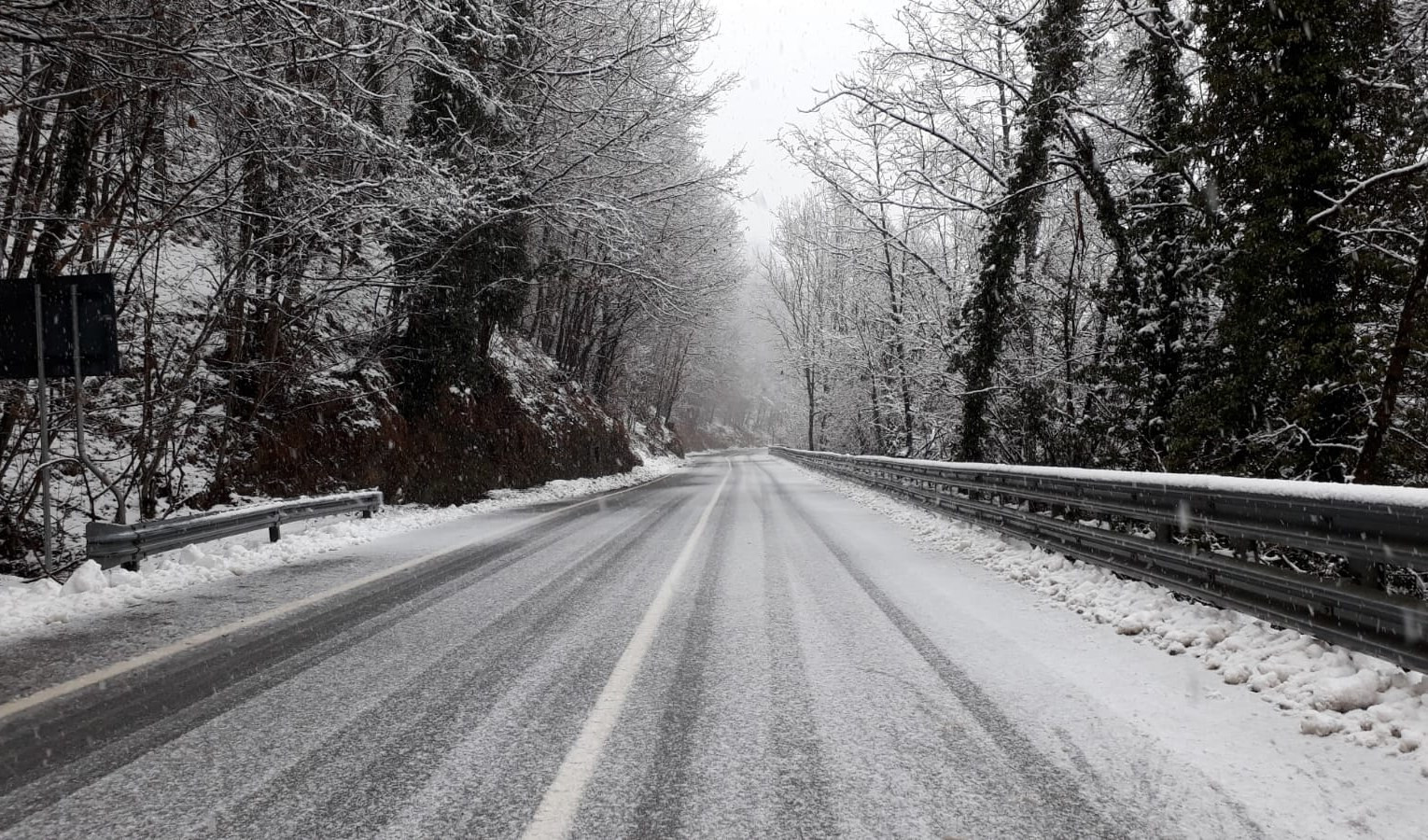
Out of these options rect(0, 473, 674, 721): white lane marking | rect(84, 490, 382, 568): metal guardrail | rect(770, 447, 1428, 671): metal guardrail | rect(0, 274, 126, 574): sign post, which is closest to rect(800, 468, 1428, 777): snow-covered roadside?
rect(770, 447, 1428, 671): metal guardrail

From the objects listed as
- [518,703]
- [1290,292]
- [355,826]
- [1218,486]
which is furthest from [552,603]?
[1290,292]

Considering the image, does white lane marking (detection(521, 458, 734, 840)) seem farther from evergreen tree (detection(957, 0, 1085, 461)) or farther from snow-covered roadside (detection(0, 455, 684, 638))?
evergreen tree (detection(957, 0, 1085, 461))

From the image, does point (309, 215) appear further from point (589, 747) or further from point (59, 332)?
A: point (589, 747)

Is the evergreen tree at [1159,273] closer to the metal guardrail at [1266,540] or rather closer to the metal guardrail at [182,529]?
the metal guardrail at [1266,540]

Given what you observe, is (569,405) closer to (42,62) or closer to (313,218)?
(313,218)

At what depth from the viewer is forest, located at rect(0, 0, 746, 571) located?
6758 mm

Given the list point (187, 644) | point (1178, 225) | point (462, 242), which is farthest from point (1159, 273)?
point (462, 242)

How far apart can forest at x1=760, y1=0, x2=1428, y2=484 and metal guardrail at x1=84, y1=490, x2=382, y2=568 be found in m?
11.1

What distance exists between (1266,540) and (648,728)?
3.69m

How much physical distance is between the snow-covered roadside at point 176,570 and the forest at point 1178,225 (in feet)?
34.9

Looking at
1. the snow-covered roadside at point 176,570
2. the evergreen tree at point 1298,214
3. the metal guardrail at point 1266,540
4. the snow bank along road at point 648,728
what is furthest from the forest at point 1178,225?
the snow-covered roadside at point 176,570

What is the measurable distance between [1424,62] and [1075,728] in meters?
8.89

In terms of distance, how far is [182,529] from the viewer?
7207 mm

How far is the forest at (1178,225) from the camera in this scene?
22.7 ft
